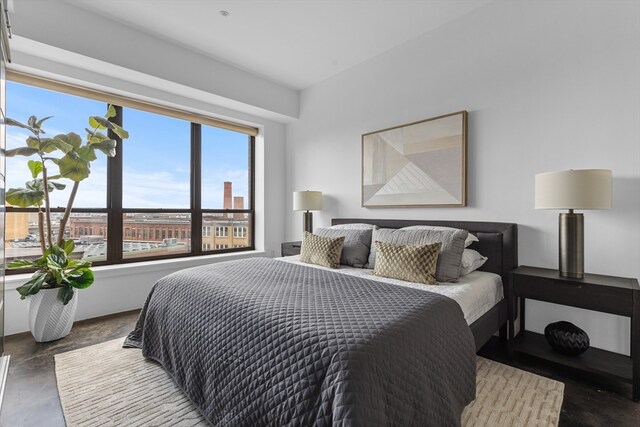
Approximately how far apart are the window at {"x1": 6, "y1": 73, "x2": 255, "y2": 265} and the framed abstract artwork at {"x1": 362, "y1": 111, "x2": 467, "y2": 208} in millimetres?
2076

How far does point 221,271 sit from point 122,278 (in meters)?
1.77

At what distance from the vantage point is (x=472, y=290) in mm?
2014

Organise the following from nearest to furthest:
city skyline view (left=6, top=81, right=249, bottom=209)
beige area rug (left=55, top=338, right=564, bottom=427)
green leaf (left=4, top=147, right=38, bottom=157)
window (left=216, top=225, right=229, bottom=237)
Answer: beige area rug (left=55, top=338, right=564, bottom=427)
green leaf (left=4, top=147, right=38, bottom=157)
city skyline view (left=6, top=81, right=249, bottom=209)
window (left=216, top=225, right=229, bottom=237)

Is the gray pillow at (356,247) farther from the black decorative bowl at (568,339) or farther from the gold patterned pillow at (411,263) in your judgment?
the black decorative bowl at (568,339)

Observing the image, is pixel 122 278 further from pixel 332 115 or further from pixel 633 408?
pixel 633 408

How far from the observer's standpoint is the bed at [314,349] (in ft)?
3.53

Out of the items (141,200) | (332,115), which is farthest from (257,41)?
(141,200)

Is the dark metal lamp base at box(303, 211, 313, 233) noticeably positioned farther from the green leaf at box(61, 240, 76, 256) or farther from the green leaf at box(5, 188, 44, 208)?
the green leaf at box(5, 188, 44, 208)

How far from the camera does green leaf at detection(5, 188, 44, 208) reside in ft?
7.94

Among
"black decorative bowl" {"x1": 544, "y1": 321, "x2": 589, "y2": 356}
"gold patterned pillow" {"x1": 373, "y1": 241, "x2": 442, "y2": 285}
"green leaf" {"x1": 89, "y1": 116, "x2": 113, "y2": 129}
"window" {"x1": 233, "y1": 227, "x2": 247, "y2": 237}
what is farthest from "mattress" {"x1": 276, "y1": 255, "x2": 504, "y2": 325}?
"green leaf" {"x1": 89, "y1": 116, "x2": 113, "y2": 129}

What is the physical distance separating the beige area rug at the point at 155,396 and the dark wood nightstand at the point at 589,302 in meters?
0.24

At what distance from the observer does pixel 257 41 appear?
3.22m

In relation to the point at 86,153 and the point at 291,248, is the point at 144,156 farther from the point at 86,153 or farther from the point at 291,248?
the point at 291,248

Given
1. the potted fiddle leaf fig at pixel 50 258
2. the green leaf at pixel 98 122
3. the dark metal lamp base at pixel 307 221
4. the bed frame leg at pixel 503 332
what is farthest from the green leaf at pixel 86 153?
the bed frame leg at pixel 503 332
